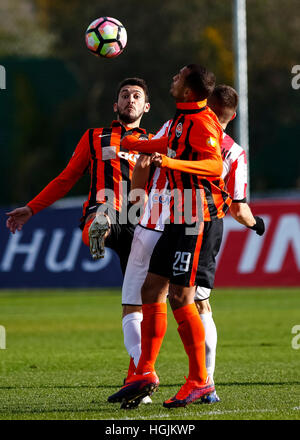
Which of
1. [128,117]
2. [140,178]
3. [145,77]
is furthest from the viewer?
[145,77]

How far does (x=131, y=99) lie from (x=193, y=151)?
121cm

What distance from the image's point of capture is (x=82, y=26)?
54594mm

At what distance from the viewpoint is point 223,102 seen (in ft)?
24.0

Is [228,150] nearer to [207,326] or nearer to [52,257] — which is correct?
[207,326]

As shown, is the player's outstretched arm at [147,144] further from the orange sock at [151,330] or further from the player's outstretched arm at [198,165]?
the orange sock at [151,330]

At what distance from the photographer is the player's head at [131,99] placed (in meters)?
7.67

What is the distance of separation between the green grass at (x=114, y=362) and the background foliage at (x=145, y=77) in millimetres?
A: 30801

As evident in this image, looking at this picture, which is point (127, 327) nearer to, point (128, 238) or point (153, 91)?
point (128, 238)

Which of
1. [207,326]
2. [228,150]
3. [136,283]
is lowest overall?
[207,326]

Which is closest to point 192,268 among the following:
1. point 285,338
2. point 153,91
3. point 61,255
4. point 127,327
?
point 127,327

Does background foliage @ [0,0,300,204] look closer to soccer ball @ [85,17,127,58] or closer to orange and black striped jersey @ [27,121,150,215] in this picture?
soccer ball @ [85,17,127,58]

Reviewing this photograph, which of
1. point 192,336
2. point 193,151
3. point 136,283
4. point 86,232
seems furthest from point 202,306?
point 193,151

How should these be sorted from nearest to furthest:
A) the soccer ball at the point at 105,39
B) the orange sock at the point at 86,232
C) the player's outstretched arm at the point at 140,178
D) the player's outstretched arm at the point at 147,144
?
the player's outstretched arm at the point at 147,144 < the player's outstretched arm at the point at 140,178 < the orange sock at the point at 86,232 < the soccer ball at the point at 105,39

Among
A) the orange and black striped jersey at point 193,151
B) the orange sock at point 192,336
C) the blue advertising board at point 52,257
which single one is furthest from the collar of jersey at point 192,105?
the blue advertising board at point 52,257
